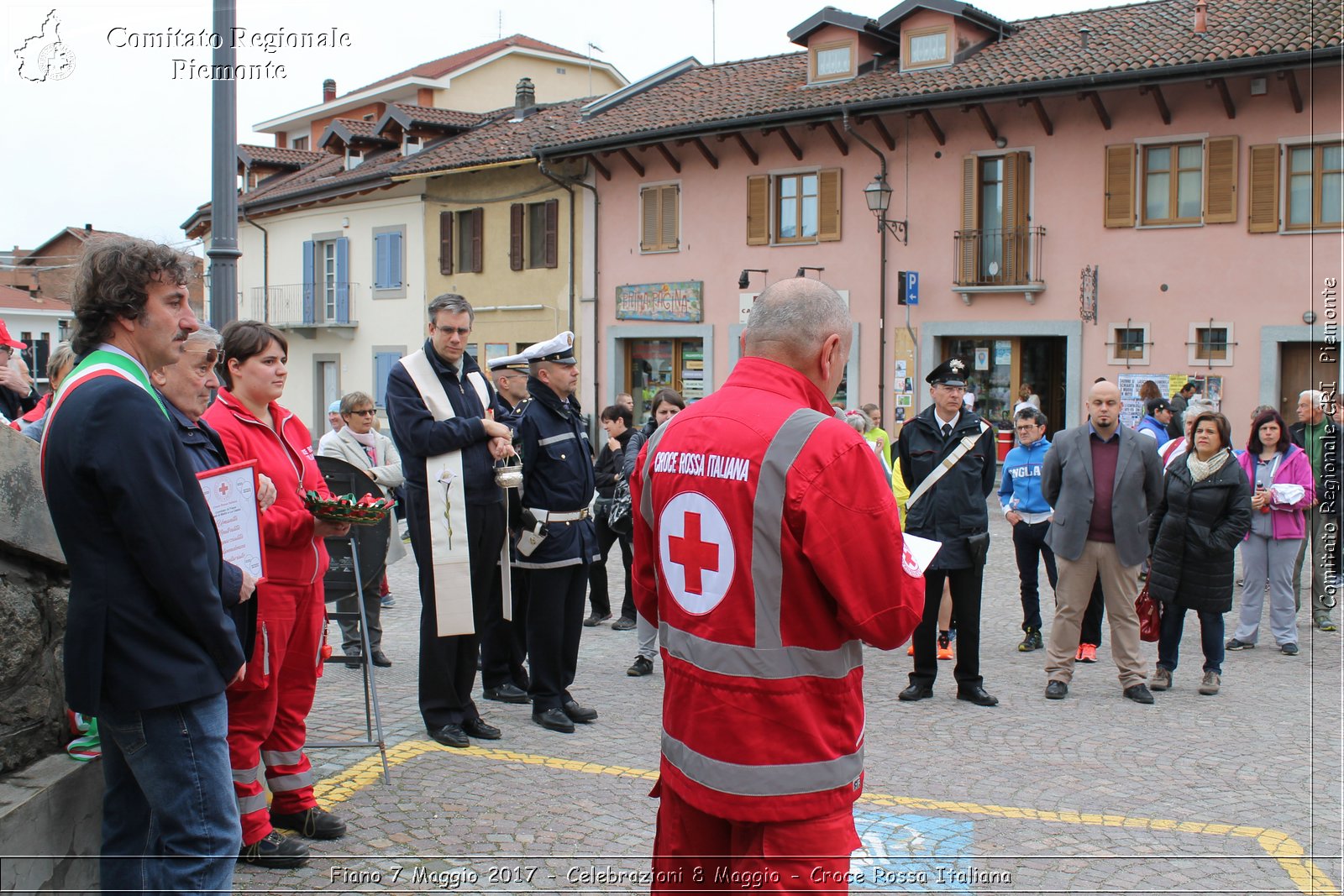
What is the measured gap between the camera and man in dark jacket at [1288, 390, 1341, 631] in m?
9.52

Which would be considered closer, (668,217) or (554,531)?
(554,531)

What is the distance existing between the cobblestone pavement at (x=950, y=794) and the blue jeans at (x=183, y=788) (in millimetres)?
1092

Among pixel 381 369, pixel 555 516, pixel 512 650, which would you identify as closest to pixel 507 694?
pixel 512 650

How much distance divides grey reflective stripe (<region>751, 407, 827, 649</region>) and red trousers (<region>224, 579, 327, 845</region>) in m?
1.83

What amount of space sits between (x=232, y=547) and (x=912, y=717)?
14.3 feet

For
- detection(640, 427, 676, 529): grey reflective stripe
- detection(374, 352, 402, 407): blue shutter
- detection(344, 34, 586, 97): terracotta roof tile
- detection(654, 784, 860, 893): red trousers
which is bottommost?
detection(654, 784, 860, 893): red trousers

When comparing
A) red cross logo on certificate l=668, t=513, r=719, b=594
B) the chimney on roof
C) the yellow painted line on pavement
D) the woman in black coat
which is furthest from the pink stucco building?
red cross logo on certificate l=668, t=513, r=719, b=594

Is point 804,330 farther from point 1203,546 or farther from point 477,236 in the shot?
point 477,236

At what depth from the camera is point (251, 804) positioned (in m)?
4.23

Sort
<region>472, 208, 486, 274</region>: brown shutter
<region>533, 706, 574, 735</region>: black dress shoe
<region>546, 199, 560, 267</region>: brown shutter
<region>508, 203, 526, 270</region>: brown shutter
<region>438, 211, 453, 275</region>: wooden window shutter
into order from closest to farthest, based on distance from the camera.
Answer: <region>533, 706, 574, 735</region>: black dress shoe < <region>546, 199, 560, 267</region>: brown shutter < <region>508, 203, 526, 270</region>: brown shutter < <region>472, 208, 486, 274</region>: brown shutter < <region>438, 211, 453, 275</region>: wooden window shutter

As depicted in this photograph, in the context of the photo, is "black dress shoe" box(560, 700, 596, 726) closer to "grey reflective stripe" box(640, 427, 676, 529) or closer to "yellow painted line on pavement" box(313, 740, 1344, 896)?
"yellow painted line on pavement" box(313, 740, 1344, 896)

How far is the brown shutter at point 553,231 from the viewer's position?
2867cm

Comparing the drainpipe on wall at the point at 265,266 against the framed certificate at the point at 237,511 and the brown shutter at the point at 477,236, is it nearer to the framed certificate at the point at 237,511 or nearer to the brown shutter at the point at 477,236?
the brown shutter at the point at 477,236

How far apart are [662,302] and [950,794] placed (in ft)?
71.8
